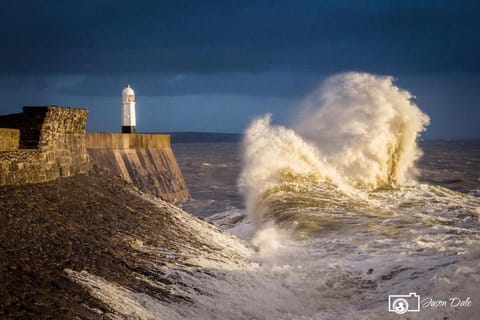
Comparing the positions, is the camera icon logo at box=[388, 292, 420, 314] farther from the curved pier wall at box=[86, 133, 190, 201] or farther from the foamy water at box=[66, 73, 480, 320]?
the curved pier wall at box=[86, 133, 190, 201]

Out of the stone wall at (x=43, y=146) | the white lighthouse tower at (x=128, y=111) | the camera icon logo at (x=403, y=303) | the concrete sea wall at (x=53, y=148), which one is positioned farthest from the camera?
the white lighthouse tower at (x=128, y=111)

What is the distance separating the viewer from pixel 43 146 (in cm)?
899

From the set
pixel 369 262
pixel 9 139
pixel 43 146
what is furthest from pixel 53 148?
pixel 369 262

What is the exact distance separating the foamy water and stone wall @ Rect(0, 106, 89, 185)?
169 centimetres

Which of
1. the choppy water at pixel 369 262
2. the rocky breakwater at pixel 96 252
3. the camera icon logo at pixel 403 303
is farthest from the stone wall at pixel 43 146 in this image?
the camera icon logo at pixel 403 303

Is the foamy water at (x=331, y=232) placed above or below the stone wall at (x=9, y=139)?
below

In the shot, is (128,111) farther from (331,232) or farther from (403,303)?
(403,303)

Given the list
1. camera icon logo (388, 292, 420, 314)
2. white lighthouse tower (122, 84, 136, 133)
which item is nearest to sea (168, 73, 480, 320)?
camera icon logo (388, 292, 420, 314)

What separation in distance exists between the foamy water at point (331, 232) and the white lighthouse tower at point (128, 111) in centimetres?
273

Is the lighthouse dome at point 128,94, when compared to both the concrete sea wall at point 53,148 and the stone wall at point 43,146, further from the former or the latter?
the stone wall at point 43,146

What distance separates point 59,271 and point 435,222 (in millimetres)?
7998

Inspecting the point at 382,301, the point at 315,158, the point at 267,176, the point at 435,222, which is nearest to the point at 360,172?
the point at 315,158

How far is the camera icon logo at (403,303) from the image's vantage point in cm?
686

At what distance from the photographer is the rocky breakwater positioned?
18.5 feet
